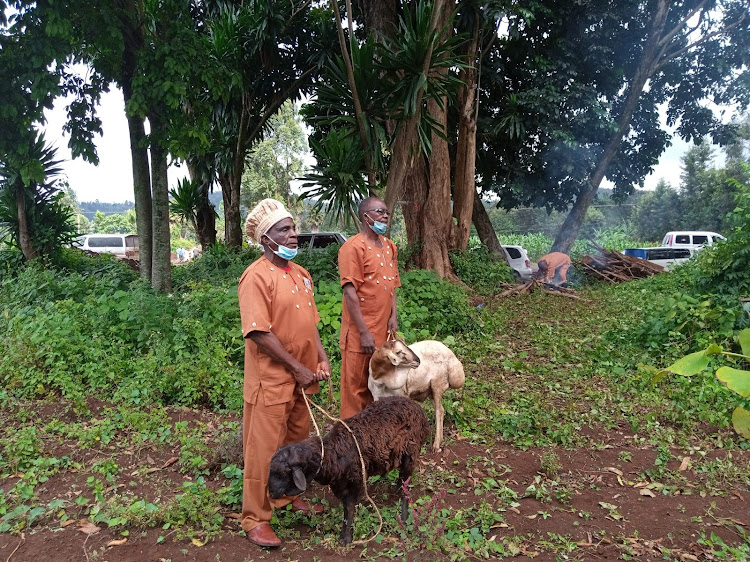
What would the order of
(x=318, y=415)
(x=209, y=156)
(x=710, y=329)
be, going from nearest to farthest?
1. (x=318, y=415)
2. (x=710, y=329)
3. (x=209, y=156)

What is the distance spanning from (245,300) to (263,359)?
0.35 metres

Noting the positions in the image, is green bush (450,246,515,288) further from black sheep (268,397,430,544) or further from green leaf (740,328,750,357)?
green leaf (740,328,750,357)

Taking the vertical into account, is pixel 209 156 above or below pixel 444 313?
above

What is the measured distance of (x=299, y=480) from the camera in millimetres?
2811

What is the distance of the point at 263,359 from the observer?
312 centimetres

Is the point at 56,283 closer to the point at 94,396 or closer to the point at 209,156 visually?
the point at 94,396

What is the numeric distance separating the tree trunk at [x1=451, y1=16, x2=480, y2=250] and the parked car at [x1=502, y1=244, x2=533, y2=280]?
2.38m

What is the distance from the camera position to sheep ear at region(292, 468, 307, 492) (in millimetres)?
2809

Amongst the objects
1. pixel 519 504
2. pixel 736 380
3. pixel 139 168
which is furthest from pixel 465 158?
pixel 736 380

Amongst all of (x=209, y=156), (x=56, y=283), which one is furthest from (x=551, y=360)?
(x=209, y=156)

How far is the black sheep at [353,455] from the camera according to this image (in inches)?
113

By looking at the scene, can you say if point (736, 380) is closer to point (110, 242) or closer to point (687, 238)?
point (687, 238)

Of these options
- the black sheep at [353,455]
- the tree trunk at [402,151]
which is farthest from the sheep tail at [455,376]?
the tree trunk at [402,151]

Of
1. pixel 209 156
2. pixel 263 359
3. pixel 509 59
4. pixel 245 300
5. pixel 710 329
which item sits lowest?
pixel 710 329
